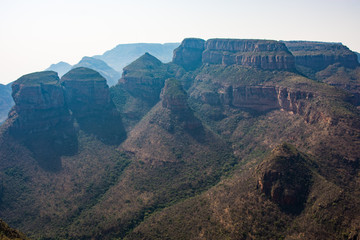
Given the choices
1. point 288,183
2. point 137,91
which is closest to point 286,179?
point 288,183

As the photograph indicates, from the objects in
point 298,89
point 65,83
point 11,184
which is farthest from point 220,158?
point 65,83

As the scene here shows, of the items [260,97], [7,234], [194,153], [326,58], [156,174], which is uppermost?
[326,58]

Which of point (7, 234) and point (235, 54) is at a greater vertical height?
point (235, 54)

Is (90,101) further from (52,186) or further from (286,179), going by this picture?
(286,179)

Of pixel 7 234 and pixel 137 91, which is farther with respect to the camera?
pixel 137 91

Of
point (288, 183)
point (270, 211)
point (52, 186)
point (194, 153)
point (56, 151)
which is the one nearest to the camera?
point (270, 211)

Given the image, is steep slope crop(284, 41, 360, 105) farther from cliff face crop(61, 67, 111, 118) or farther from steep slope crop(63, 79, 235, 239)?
cliff face crop(61, 67, 111, 118)
